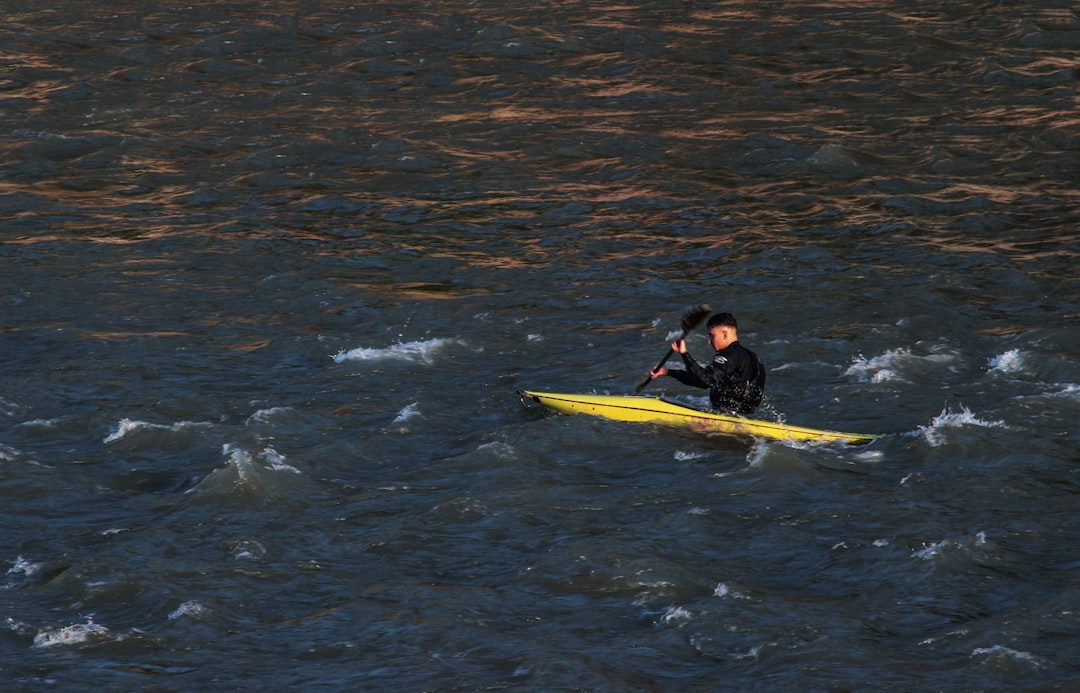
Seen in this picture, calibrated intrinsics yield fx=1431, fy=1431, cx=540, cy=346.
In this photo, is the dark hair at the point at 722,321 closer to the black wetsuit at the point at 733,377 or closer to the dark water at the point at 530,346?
the black wetsuit at the point at 733,377

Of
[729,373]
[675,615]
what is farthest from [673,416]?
[675,615]

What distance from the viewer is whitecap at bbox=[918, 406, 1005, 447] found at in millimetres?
12320

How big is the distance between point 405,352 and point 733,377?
4188 mm

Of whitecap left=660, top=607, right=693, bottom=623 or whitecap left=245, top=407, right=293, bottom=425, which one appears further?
whitecap left=245, top=407, right=293, bottom=425

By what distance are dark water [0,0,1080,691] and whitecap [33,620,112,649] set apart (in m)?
0.03

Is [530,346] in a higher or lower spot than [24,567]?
lower

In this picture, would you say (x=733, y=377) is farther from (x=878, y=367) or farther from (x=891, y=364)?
(x=891, y=364)

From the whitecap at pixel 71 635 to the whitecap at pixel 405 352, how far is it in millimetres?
6047

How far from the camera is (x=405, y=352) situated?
1542 centimetres

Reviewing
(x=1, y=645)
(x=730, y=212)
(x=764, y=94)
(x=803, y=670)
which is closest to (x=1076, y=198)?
(x=730, y=212)

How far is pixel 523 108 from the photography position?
26.0 metres

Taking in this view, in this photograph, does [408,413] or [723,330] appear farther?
[408,413]

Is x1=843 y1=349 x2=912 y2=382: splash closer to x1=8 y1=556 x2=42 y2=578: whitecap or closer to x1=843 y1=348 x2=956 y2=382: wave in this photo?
x1=843 y1=348 x2=956 y2=382: wave

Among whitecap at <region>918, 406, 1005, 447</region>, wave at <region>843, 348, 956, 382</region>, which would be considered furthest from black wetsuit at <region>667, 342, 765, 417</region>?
wave at <region>843, 348, 956, 382</region>
